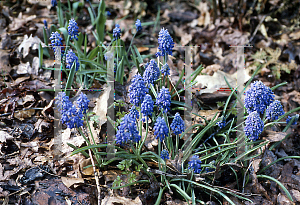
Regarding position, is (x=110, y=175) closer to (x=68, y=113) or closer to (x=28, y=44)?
(x=68, y=113)

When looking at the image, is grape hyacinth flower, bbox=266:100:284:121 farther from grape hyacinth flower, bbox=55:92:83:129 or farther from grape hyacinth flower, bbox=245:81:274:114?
grape hyacinth flower, bbox=55:92:83:129

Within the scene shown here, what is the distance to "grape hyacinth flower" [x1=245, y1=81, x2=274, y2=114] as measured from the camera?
2.52 m

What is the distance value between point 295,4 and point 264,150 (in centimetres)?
381

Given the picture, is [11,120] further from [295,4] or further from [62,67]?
[295,4]

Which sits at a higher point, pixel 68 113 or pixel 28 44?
pixel 28 44

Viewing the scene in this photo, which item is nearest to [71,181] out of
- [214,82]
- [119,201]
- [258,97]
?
[119,201]

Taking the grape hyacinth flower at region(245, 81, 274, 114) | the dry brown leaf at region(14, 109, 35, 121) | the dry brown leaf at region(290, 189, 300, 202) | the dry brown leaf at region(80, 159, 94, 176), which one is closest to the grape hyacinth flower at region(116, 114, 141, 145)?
the dry brown leaf at region(80, 159, 94, 176)

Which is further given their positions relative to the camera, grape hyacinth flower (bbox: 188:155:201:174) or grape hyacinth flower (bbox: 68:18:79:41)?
grape hyacinth flower (bbox: 68:18:79:41)

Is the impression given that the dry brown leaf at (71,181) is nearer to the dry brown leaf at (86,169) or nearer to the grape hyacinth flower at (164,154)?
the dry brown leaf at (86,169)

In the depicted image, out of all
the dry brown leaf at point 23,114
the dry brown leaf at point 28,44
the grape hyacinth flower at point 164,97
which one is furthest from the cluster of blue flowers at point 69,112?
the dry brown leaf at point 28,44

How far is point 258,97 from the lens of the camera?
101 inches

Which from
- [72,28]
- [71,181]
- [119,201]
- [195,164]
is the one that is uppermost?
[72,28]

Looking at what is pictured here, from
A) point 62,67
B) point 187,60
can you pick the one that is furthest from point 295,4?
point 62,67

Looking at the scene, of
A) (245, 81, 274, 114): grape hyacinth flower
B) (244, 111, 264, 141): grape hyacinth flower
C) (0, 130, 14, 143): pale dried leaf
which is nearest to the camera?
(244, 111, 264, 141): grape hyacinth flower
